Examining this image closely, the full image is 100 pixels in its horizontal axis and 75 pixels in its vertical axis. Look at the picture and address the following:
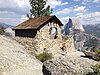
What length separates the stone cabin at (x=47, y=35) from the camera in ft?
112

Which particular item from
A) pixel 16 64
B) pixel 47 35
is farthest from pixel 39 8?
pixel 16 64

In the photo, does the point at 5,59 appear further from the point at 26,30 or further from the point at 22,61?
the point at 26,30

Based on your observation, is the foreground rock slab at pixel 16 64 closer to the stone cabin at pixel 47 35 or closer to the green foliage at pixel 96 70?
the stone cabin at pixel 47 35

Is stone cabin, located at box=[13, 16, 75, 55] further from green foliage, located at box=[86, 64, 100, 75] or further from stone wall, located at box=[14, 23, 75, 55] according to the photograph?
green foliage, located at box=[86, 64, 100, 75]

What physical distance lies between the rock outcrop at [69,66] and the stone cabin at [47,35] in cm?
1988

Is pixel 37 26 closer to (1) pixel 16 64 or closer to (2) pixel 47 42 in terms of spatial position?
(2) pixel 47 42

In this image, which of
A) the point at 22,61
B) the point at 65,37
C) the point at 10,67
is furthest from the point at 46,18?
the point at 10,67

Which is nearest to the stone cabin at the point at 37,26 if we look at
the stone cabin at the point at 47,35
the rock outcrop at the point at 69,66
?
the stone cabin at the point at 47,35

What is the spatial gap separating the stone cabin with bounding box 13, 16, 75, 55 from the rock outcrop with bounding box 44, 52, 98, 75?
1988cm

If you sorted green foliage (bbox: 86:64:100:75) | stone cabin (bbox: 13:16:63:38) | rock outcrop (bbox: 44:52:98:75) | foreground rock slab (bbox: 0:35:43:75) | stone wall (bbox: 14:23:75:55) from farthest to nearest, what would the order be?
stone cabin (bbox: 13:16:63:38)
stone wall (bbox: 14:23:75:55)
foreground rock slab (bbox: 0:35:43:75)
rock outcrop (bbox: 44:52:98:75)
green foliage (bbox: 86:64:100:75)

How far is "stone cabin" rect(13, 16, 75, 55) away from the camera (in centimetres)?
3428

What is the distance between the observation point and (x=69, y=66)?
13633mm

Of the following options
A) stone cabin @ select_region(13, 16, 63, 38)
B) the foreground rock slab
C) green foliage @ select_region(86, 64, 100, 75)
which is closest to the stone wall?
stone cabin @ select_region(13, 16, 63, 38)

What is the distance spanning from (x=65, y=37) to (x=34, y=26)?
7.79m
